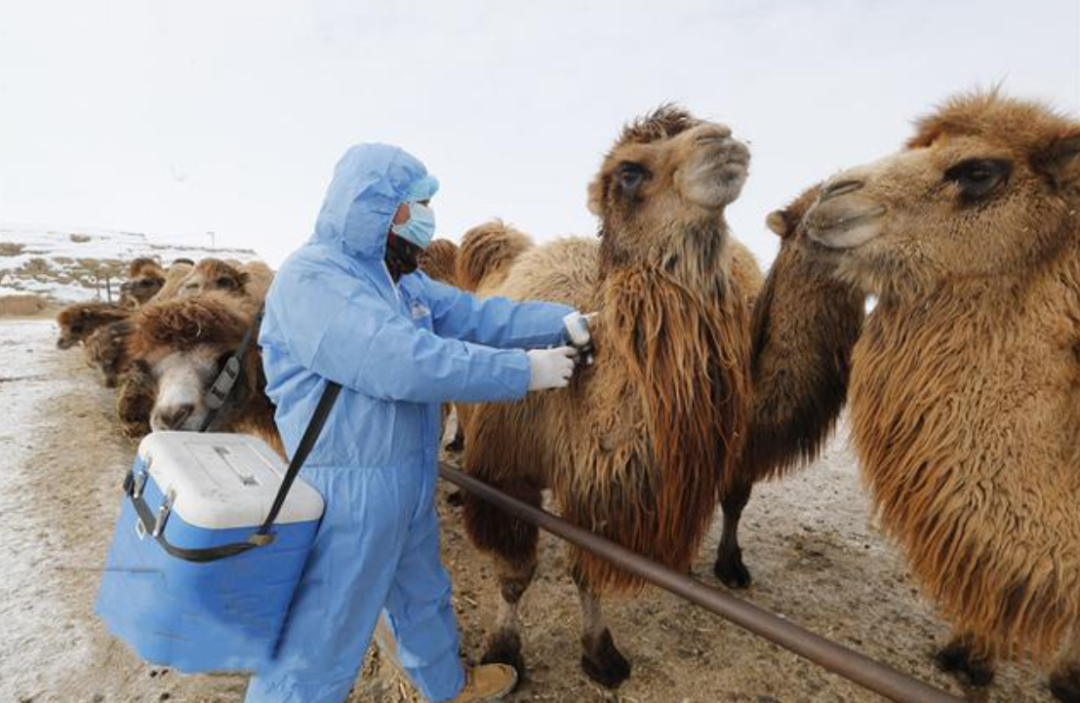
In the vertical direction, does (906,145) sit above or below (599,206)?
above

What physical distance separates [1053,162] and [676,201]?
1230 millimetres

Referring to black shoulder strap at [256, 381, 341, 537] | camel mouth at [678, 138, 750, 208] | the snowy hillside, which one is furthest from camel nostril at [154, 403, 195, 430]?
the snowy hillside

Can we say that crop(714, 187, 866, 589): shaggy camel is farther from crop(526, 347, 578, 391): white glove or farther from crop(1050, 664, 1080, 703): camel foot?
crop(526, 347, 578, 391): white glove

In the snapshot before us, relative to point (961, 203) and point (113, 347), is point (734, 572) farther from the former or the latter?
point (113, 347)

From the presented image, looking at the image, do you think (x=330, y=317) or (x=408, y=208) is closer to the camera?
(x=330, y=317)

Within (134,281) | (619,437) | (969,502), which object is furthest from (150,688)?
(134,281)

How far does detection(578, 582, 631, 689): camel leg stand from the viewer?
10.6 feet

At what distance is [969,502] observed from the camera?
6.56 feet

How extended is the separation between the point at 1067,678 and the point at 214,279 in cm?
607

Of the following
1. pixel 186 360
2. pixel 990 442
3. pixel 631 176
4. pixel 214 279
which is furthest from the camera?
pixel 214 279

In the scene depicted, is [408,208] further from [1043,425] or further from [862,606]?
[862,606]

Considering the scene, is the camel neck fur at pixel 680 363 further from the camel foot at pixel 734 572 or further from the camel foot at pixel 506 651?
the camel foot at pixel 734 572

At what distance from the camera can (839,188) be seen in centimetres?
232

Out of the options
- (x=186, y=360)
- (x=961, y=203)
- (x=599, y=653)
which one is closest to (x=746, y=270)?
(x=961, y=203)
